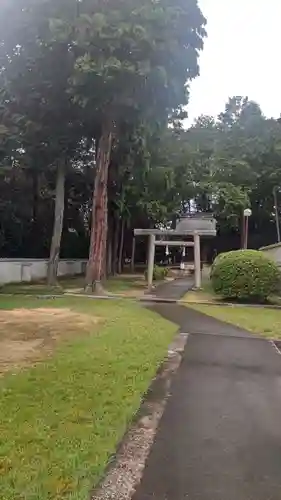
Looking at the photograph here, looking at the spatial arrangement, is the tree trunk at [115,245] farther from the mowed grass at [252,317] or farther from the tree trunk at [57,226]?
the mowed grass at [252,317]

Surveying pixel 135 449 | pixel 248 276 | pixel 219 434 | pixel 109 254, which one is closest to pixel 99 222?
pixel 248 276

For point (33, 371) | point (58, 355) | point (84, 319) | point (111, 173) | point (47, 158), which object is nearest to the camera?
point (33, 371)

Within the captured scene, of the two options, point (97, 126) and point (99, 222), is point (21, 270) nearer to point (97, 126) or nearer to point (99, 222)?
point (99, 222)

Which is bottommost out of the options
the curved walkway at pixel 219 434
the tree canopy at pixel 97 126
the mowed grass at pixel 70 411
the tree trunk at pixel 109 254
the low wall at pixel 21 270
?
the curved walkway at pixel 219 434

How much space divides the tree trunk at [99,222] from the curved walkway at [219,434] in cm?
1185

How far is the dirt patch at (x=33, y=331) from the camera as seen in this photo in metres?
6.85

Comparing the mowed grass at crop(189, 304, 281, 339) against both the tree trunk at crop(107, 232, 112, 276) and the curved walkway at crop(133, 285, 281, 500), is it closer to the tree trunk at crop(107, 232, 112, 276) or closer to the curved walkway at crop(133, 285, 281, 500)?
the curved walkway at crop(133, 285, 281, 500)

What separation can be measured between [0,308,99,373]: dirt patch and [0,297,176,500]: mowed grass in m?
0.28

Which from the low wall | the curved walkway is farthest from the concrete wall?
the curved walkway

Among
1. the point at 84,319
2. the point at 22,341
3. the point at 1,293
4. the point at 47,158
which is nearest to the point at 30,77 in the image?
the point at 47,158

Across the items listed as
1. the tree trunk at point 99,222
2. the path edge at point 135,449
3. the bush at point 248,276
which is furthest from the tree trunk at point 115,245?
the path edge at point 135,449

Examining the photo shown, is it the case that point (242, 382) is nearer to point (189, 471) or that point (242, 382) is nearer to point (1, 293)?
point (189, 471)

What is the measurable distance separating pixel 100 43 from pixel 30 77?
4.79 metres

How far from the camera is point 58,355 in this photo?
697 centimetres
